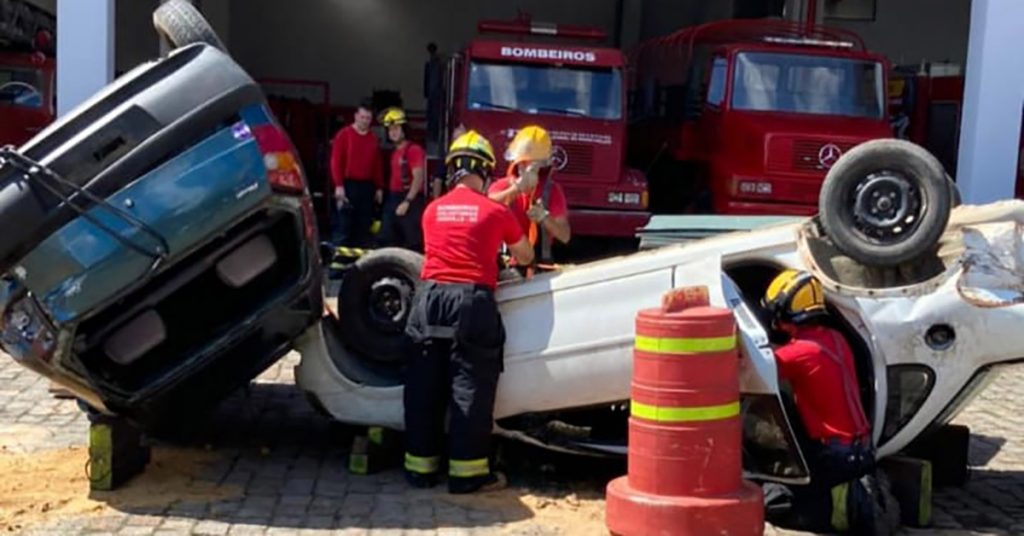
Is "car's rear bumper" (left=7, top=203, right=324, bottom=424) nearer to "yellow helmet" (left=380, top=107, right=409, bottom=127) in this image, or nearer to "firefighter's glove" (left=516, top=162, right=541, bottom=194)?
"firefighter's glove" (left=516, top=162, right=541, bottom=194)

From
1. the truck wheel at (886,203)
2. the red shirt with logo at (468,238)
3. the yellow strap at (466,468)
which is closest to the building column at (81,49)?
the red shirt with logo at (468,238)

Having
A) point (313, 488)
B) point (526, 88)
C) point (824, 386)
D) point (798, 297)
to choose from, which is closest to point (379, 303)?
point (313, 488)

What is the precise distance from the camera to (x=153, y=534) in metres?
5.14

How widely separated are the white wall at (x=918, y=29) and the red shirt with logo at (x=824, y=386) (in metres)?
21.3

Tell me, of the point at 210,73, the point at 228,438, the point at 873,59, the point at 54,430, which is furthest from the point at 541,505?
the point at 873,59

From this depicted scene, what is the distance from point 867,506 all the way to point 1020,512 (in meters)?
1.13

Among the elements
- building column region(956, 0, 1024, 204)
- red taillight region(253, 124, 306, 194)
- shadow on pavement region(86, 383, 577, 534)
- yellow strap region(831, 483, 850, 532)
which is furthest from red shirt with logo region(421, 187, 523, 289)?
building column region(956, 0, 1024, 204)

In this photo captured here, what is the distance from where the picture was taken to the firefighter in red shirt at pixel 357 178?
499 inches

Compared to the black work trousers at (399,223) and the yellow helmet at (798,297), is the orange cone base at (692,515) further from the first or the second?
the black work trousers at (399,223)

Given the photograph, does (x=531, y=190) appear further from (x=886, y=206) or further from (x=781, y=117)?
(x=781, y=117)

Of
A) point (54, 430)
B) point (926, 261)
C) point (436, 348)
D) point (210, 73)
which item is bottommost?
point (54, 430)

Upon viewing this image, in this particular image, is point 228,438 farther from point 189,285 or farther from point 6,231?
point 6,231

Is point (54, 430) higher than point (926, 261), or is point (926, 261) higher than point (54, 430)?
point (926, 261)

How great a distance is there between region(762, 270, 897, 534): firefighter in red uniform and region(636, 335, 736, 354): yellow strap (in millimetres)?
635
